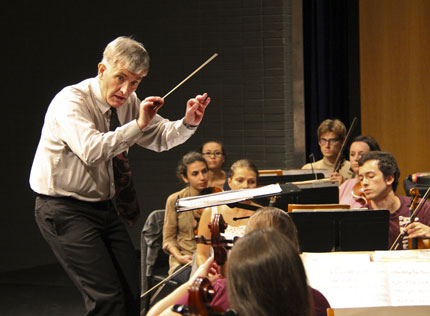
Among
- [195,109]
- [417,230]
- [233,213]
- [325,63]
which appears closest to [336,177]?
[233,213]

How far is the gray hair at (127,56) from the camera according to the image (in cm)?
255

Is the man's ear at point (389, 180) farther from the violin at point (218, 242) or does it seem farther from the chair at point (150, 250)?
the violin at point (218, 242)

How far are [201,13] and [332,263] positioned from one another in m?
4.06

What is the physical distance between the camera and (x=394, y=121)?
20.7 ft

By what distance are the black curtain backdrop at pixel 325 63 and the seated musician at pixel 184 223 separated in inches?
72.7

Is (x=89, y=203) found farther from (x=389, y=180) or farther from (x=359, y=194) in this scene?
(x=359, y=194)

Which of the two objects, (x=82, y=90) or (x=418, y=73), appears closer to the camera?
(x=82, y=90)

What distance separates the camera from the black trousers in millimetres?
2436

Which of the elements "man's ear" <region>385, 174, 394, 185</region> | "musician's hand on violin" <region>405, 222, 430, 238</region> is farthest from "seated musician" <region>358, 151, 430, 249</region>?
"musician's hand on violin" <region>405, 222, 430, 238</region>

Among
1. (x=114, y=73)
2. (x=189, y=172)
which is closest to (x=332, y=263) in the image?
(x=114, y=73)

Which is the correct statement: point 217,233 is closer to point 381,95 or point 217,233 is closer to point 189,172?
point 189,172

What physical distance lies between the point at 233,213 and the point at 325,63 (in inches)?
110

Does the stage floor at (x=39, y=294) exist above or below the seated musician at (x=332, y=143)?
below

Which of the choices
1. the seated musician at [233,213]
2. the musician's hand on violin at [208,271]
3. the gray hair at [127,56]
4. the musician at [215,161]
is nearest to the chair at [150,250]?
the seated musician at [233,213]
